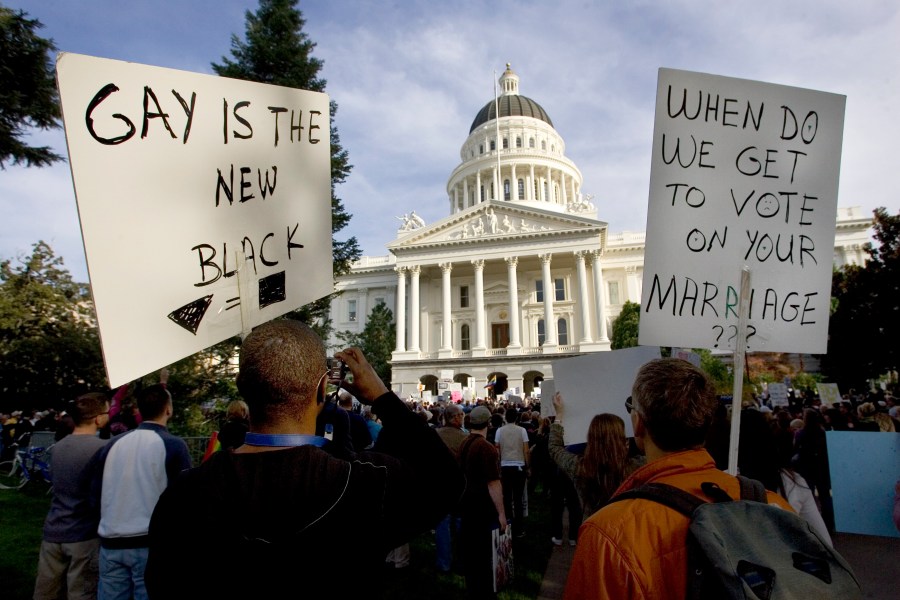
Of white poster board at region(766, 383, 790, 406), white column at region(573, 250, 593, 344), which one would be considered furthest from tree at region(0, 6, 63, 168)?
white column at region(573, 250, 593, 344)

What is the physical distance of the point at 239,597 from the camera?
4.21ft

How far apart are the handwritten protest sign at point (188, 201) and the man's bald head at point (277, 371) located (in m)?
0.67

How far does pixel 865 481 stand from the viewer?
15.5ft

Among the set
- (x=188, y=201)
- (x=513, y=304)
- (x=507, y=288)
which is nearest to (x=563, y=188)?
(x=507, y=288)

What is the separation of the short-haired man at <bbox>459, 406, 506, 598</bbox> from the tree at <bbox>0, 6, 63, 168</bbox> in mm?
10366

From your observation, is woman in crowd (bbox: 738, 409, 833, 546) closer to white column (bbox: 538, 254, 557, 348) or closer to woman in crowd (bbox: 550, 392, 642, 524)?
woman in crowd (bbox: 550, 392, 642, 524)

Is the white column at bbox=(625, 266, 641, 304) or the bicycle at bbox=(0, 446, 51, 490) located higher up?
the white column at bbox=(625, 266, 641, 304)

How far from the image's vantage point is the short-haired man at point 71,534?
3.68 metres

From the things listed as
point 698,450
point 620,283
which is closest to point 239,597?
point 698,450

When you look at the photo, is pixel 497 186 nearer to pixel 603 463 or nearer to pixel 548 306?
pixel 548 306

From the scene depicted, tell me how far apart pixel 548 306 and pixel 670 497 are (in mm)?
40659

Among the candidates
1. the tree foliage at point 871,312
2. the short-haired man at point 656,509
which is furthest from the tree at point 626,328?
the short-haired man at point 656,509

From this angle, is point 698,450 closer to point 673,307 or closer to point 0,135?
point 673,307

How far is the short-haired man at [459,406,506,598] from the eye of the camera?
15.9 feet
